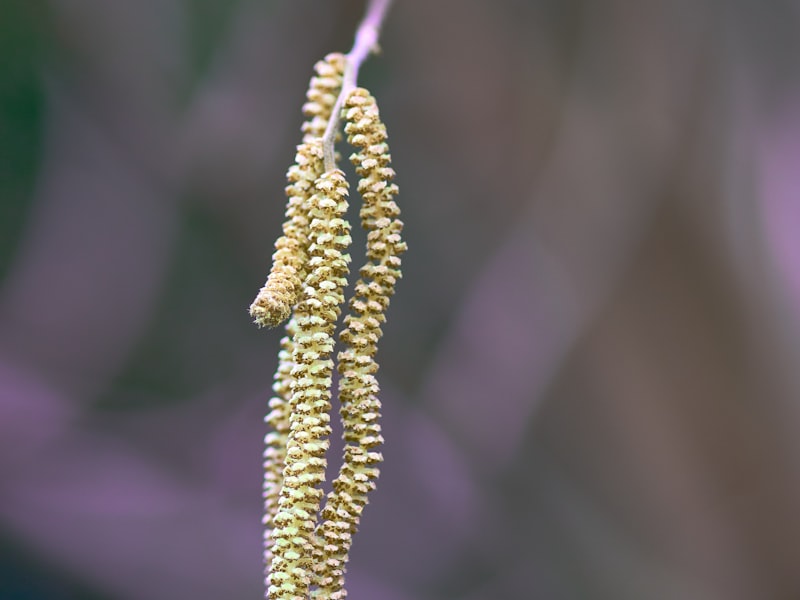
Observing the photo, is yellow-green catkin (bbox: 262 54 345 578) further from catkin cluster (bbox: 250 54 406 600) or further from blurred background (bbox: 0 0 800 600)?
blurred background (bbox: 0 0 800 600)

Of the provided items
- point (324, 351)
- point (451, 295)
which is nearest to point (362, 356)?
point (324, 351)

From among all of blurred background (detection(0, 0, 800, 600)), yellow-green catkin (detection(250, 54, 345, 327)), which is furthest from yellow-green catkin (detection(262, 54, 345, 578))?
blurred background (detection(0, 0, 800, 600))

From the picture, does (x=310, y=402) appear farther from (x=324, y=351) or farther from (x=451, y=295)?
(x=451, y=295)

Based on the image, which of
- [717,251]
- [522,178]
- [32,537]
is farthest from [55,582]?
[717,251]

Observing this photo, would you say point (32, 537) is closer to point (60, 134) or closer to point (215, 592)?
point (215, 592)

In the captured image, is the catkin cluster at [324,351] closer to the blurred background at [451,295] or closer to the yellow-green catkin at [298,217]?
the yellow-green catkin at [298,217]

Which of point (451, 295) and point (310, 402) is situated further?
point (451, 295)
